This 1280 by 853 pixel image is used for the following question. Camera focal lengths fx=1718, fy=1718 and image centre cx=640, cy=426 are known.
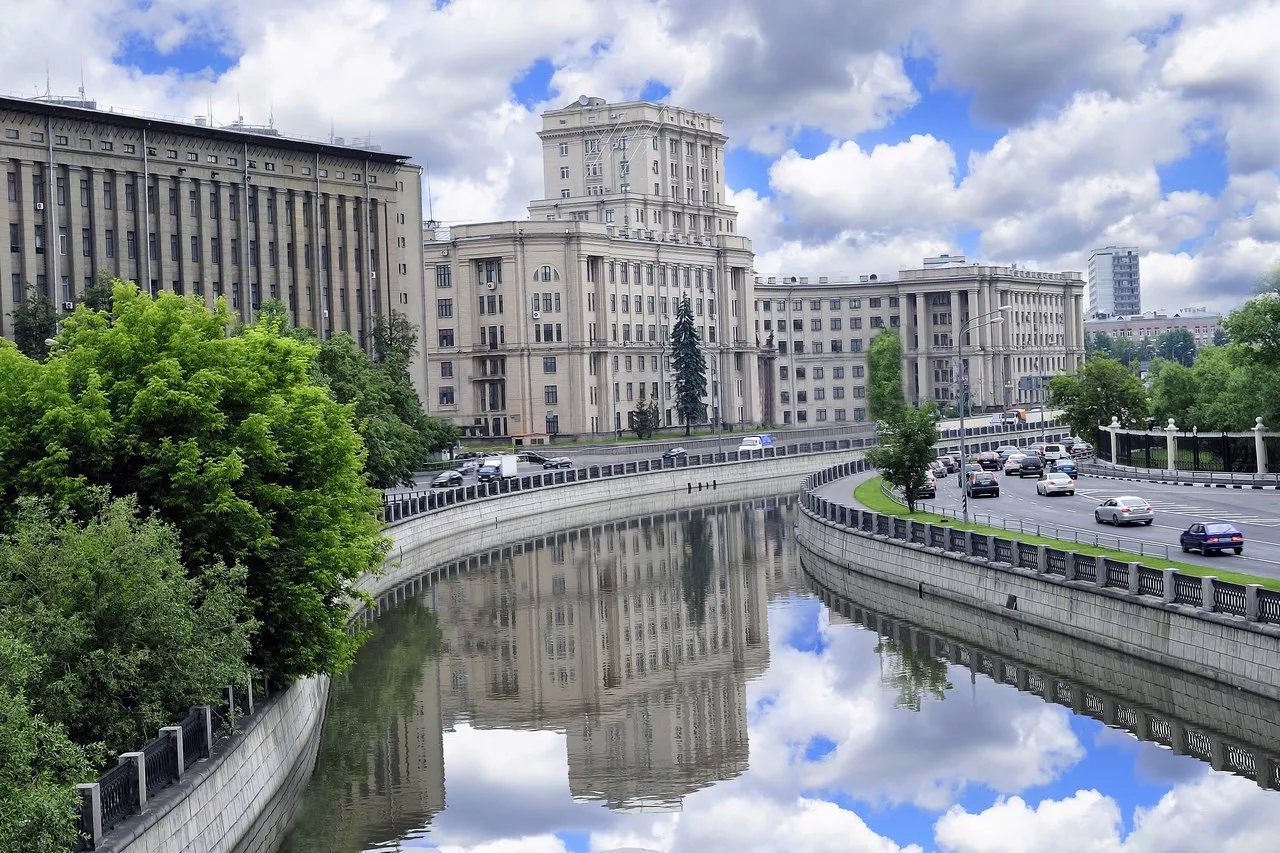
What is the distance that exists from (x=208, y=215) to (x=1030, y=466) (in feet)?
199

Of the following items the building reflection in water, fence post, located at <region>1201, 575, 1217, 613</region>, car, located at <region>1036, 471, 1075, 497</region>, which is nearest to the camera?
the building reflection in water

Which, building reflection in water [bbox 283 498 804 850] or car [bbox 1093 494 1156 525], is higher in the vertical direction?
car [bbox 1093 494 1156 525]

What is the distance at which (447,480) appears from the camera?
390 feet

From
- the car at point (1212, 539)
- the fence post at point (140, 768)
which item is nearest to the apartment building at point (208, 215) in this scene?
the car at point (1212, 539)

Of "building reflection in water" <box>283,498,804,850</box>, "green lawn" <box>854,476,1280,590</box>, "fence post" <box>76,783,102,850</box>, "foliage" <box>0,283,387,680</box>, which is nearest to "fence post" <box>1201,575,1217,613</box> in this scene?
"green lawn" <box>854,476,1280,590</box>

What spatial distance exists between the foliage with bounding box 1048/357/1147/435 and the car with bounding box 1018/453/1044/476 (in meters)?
15.9

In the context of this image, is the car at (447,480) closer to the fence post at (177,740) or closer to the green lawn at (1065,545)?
the green lawn at (1065,545)

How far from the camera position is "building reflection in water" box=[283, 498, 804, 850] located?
132 ft

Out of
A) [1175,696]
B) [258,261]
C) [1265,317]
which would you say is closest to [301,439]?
[1175,696]

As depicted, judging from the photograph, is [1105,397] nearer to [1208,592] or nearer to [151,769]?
[1208,592]

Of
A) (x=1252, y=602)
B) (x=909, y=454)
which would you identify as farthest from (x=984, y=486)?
(x=1252, y=602)

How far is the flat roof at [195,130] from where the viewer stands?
110 m

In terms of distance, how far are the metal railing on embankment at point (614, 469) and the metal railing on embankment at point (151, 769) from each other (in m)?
30.9

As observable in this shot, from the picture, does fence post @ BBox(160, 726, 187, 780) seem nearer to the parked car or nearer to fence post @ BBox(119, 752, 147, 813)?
fence post @ BBox(119, 752, 147, 813)
